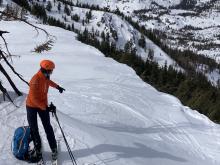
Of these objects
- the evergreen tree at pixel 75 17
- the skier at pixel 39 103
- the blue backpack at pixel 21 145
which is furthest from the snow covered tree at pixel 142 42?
the blue backpack at pixel 21 145

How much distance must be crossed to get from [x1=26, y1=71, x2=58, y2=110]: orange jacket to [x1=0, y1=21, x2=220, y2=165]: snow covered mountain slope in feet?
4.07

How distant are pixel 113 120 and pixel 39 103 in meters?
5.60

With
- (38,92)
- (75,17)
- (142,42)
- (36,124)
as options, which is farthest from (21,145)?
(142,42)

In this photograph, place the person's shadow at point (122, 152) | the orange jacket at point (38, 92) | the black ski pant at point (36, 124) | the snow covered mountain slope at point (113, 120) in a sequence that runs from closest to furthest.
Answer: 1. the orange jacket at point (38, 92)
2. the black ski pant at point (36, 124)
3. the person's shadow at point (122, 152)
4. the snow covered mountain slope at point (113, 120)

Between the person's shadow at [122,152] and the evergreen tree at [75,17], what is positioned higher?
the person's shadow at [122,152]


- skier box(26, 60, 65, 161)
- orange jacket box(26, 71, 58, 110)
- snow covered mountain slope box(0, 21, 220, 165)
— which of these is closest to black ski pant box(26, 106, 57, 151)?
skier box(26, 60, 65, 161)

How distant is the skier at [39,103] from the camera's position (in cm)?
813

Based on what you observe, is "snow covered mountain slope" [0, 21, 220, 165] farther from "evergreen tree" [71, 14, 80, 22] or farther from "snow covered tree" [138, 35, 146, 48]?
"snow covered tree" [138, 35, 146, 48]

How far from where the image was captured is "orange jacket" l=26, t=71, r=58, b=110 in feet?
26.7

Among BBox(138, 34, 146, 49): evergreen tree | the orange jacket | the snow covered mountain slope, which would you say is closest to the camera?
the orange jacket

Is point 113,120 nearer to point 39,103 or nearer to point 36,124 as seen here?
point 36,124

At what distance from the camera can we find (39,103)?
8.14 metres

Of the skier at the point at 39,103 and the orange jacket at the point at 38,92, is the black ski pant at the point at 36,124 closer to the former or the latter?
the skier at the point at 39,103

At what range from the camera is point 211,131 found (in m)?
16.0
